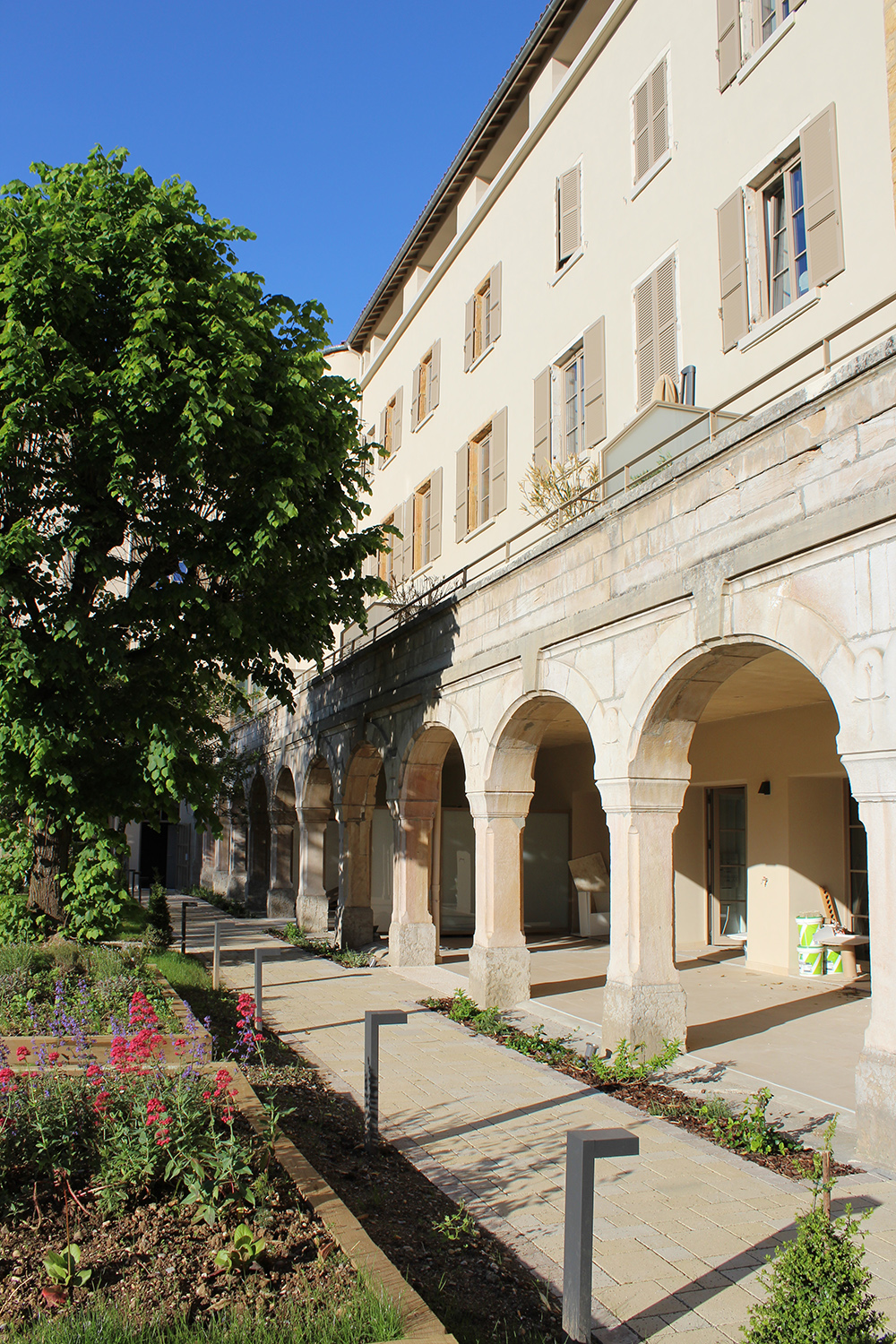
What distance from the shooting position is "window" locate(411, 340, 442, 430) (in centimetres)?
1928

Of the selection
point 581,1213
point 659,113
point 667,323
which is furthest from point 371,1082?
point 659,113

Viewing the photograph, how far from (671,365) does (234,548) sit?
5.65 meters

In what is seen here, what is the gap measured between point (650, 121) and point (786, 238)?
346cm

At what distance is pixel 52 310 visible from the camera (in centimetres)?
1007

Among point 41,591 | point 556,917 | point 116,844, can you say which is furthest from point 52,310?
point 556,917

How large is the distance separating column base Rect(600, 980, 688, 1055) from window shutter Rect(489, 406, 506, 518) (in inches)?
346

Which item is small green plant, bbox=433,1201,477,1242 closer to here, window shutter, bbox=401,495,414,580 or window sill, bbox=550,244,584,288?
window sill, bbox=550,244,584,288

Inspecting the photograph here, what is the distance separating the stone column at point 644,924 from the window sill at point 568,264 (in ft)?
28.3

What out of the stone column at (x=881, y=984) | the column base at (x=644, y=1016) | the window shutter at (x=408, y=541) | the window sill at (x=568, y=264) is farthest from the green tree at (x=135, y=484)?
the window shutter at (x=408, y=541)

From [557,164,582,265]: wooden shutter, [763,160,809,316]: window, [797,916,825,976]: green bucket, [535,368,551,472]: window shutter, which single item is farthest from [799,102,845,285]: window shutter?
[797,916,825,976]: green bucket

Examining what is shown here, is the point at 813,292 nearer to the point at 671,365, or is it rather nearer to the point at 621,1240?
the point at 671,365

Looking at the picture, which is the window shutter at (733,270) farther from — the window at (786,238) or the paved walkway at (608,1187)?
the paved walkway at (608,1187)

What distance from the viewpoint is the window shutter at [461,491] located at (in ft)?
56.3

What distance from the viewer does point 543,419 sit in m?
14.6
